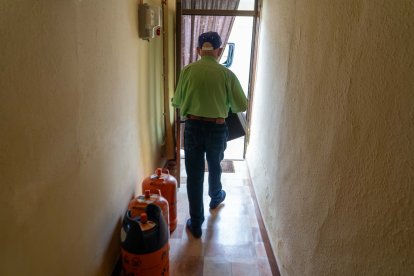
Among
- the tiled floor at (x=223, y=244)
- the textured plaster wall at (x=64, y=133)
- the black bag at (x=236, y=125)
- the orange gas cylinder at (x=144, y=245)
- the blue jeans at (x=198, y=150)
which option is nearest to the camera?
the textured plaster wall at (x=64, y=133)

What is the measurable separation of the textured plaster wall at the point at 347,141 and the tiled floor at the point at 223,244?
208 mm

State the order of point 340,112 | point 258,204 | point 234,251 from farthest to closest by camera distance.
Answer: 1. point 258,204
2. point 234,251
3. point 340,112

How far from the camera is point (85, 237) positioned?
→ 4.28 feet

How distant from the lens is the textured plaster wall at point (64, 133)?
2.68 ft

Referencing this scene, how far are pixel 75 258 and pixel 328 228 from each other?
3.14ft

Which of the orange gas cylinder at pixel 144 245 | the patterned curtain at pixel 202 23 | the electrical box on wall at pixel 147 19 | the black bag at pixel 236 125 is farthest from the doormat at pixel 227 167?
the orange gas cylinder at pixel 144 245

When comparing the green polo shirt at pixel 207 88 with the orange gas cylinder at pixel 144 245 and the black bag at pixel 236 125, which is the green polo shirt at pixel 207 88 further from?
the orange gas cylinder at pixel 144 245

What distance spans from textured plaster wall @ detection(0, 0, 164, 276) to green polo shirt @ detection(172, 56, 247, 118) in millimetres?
395

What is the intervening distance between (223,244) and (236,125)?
3.09 feet

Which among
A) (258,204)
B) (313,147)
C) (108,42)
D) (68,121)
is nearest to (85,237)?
(68,121)

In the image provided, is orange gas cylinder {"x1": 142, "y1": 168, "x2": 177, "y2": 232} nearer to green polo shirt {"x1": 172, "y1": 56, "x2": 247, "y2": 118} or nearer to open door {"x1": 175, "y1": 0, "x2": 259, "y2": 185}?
green polo shirt {"x1": 172, "y1": 56, "x2": 247, "y2": 118}

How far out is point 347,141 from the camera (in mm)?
943

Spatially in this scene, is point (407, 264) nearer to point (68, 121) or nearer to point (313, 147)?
point (313, 147)

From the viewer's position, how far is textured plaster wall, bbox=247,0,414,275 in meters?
0.70
